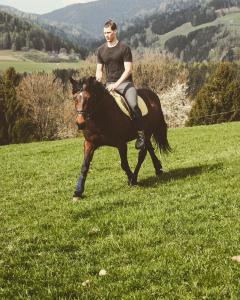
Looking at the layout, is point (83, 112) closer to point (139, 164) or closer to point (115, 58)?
point (115, 58)

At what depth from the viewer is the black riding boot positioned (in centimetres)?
1365

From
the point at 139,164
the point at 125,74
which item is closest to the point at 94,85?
the point at 125,74

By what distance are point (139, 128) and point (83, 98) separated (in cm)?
286

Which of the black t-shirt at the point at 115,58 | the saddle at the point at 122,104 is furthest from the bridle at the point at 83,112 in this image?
the black t-shirt at the point at 115,58

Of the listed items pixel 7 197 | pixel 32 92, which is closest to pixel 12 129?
pixel 32 92

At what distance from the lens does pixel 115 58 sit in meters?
13.0

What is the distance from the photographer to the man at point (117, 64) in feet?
42.3

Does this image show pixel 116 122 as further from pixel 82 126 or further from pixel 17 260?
pixel 17 260

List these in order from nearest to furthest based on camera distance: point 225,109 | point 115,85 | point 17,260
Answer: point 17,260, point 115,85, point 225,109

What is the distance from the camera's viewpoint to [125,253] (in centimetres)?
766

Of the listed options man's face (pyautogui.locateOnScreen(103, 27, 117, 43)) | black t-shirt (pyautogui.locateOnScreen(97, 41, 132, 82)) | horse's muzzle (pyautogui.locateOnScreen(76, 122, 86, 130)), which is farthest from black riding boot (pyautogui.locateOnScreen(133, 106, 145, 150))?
horse's muzzle (pyautogui.locateOnScreen(76, 122, 86, 130))

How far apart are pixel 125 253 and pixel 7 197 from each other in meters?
7.87

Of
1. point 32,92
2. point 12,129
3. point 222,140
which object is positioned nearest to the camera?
point 222,140

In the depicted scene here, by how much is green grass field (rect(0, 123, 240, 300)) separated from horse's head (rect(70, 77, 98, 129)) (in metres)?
2.17
